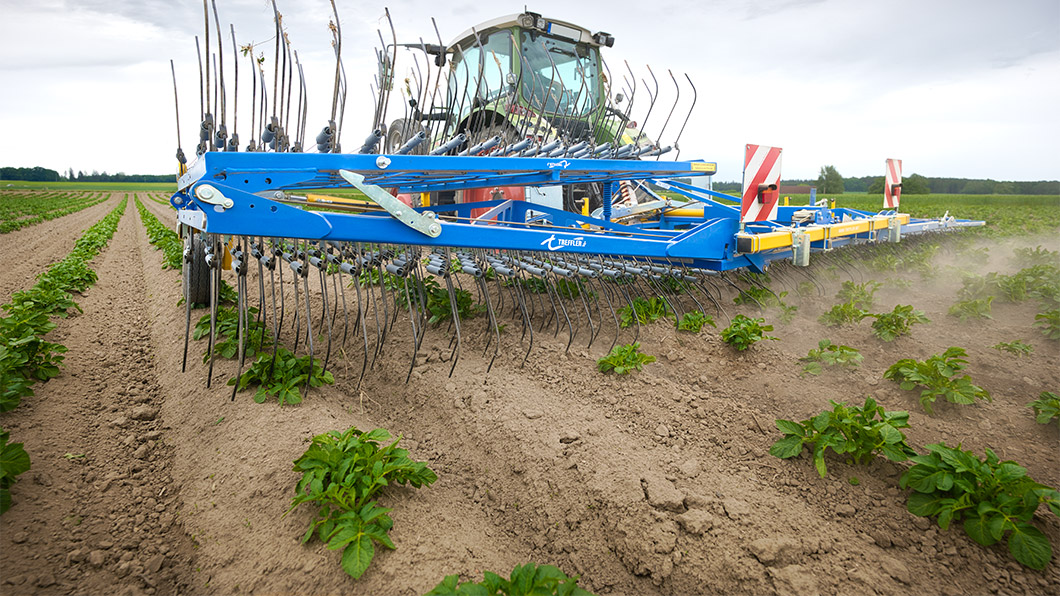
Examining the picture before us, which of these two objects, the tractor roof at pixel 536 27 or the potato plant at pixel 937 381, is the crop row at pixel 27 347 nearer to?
the potato plant at pixel 937 381

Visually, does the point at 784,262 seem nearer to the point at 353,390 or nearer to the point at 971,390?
the point at 971,390

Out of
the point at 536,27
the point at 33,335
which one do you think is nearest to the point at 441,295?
the point at 33,335

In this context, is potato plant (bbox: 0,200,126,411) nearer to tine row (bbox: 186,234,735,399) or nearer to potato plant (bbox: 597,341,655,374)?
tine row (bbox: 186,234,735,399)

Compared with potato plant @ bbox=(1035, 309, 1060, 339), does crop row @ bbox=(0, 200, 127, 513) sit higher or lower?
lower

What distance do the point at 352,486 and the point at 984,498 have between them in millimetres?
2073

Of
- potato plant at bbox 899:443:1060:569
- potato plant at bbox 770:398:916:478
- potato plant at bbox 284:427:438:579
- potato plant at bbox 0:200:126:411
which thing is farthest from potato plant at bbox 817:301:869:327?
potato plant at bbox 0:200:126:411

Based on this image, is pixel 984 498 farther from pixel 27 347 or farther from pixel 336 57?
pixel 27 347

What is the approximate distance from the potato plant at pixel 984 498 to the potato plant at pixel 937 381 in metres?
0.73

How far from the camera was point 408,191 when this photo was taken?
3518mm

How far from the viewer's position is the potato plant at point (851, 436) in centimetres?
194

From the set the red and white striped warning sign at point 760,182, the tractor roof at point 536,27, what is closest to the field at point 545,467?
the red and white striped warning sign at point 760,182

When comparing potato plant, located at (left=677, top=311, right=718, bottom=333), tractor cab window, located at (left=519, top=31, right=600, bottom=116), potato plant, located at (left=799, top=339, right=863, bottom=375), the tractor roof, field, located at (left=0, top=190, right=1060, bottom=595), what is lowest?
field, located at (left=0, top=190, right=1060, bottom=595)

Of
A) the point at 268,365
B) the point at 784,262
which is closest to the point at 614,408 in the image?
the point at 268,365

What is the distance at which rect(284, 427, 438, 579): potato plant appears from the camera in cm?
162
